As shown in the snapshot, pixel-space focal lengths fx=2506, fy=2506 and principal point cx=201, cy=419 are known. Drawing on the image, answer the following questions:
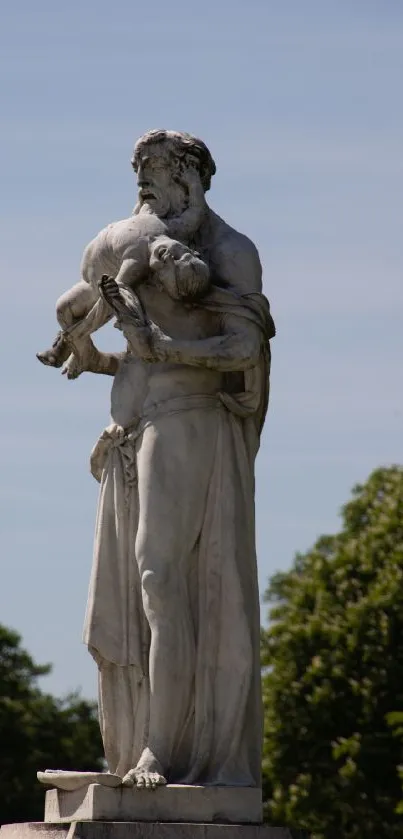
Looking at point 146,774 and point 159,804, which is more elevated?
point 146,774

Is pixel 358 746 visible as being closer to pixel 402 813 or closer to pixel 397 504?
pixel 402 813

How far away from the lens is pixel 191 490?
16.5 metres

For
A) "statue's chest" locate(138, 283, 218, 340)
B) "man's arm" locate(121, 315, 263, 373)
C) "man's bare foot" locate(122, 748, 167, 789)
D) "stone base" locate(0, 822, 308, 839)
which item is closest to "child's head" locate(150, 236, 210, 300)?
"statue's chest" locate(138, 283, 218, 340)

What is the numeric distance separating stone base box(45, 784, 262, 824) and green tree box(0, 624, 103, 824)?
31.7 m

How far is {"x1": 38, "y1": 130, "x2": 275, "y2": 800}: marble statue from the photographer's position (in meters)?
16.2

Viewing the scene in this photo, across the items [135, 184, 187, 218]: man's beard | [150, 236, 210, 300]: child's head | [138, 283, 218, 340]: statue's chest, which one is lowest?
[138, 283, 218, 340]: statue's chest

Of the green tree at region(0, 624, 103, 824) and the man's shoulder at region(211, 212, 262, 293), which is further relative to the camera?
the green tree at region(0, 624, 103, 824)

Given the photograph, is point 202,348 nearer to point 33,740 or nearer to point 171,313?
point 171,313

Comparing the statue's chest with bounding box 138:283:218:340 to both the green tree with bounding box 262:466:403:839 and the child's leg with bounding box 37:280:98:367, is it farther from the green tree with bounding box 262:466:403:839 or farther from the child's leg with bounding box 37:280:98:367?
the green tree with bounding box 262:466:403:839

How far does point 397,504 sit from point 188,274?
3015 centimetres

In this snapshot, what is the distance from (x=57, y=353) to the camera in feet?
56.8

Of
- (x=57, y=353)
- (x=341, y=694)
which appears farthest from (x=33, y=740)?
(x=57, y=353)

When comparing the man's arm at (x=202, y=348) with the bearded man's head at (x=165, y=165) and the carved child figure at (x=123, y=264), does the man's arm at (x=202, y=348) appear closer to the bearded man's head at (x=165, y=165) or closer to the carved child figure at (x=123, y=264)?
the carved child figure at (x=123, y=264)

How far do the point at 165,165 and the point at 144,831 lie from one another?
4.55 metres
